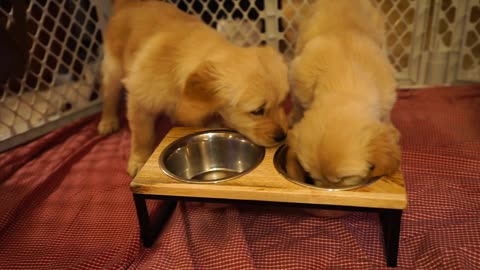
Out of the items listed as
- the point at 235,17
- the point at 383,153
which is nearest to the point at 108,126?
the point at 235,17

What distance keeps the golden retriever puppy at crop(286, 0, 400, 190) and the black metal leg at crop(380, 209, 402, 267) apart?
124 mm

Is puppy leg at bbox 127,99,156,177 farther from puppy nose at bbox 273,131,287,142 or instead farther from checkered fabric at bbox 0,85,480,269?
puppy nose at bbox 273,131,287,142

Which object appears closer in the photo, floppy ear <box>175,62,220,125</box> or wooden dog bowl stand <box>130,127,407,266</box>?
wooden dog bowl stand <box>130,127,407,266</box>

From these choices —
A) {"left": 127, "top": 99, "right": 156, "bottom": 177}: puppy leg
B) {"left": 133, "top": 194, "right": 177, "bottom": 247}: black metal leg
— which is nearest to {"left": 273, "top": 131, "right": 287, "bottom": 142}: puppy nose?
{"left": 133, "top": 194, "right": 177, "bottom": 247}: black metal leg

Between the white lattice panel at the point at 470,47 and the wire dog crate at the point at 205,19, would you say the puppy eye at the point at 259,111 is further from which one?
the white lattice panel at the point at 470,47

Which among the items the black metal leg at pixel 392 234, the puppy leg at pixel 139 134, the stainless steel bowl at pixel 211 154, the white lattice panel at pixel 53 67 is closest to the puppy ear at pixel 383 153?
the black metal leg at pixel 392 234

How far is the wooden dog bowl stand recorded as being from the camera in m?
1.25

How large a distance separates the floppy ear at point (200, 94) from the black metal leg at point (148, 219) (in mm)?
361

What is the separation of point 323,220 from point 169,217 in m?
0.61

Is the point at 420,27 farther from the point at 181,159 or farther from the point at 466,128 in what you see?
the point at 181,159

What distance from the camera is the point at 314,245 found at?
1.50 m

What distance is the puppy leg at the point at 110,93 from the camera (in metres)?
2.26

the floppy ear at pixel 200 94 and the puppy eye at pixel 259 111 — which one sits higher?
the floppy ear at pixel 200 94

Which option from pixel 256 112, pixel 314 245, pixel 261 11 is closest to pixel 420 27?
pixel 261 11
